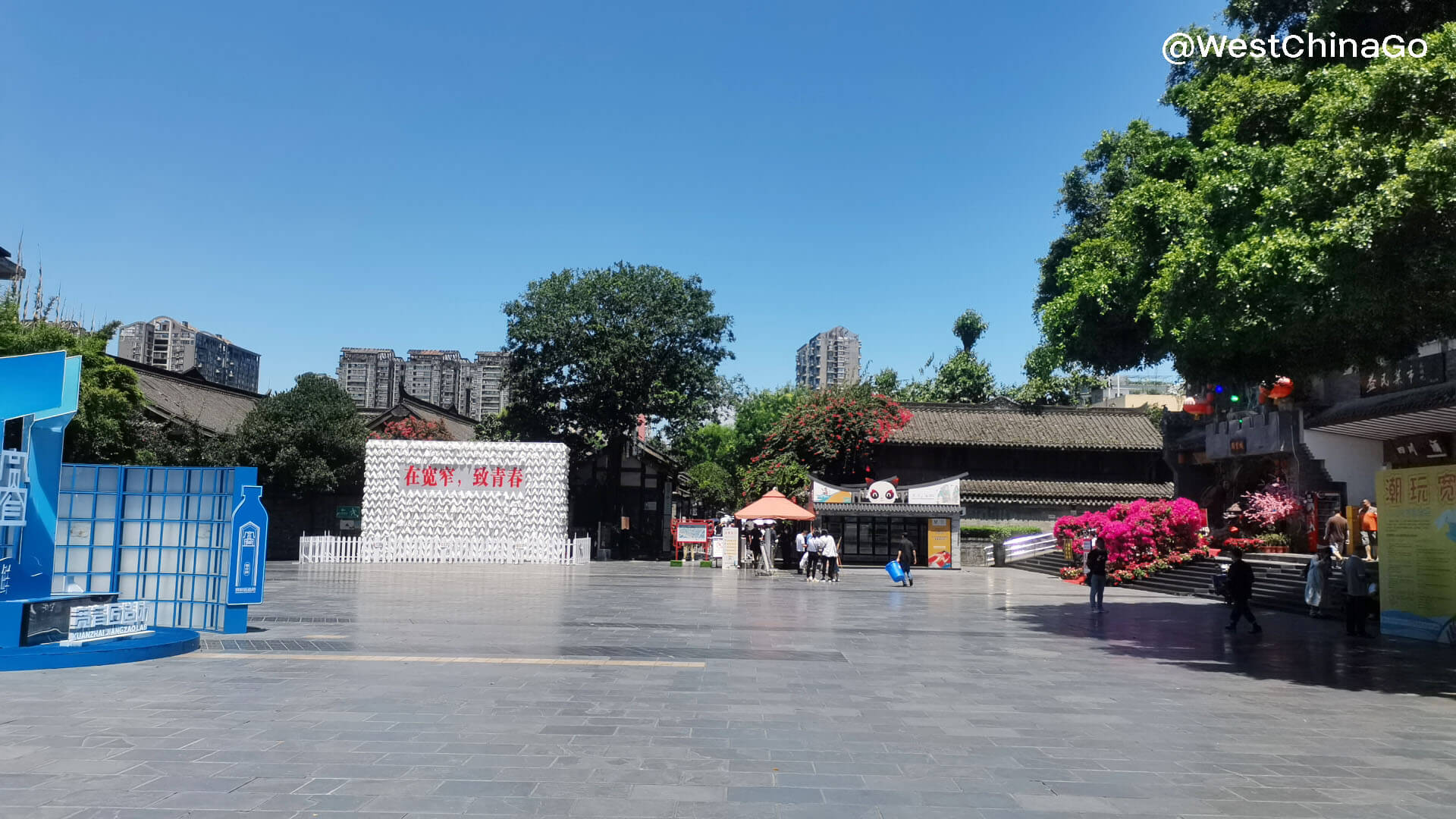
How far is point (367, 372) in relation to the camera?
269ft

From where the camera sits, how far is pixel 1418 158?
859 cm

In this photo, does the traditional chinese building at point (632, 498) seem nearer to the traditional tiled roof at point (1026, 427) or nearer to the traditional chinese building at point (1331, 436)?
the traditional tiled roof at point (1026, 427)

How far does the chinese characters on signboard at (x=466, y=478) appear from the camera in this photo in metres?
34.4

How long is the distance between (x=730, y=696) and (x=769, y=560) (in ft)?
66.0

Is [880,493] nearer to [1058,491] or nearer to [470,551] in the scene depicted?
[1058,491]

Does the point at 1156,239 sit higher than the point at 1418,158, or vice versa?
the point at 1156,239

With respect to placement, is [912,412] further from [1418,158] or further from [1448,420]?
[1418,158]

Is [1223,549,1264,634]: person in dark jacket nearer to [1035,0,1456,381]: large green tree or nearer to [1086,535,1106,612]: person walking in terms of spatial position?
[1086,535,1106,612]: person walking

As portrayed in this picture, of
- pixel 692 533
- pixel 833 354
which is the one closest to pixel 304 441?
pixel 692 533

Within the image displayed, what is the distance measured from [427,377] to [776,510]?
58515mm

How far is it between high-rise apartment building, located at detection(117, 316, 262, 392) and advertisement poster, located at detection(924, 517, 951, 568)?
4260 cm

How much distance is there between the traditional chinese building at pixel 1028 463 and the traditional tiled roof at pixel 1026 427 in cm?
4

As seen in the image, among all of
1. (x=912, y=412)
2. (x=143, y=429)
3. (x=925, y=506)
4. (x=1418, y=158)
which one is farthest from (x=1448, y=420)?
(x=143, y=429)

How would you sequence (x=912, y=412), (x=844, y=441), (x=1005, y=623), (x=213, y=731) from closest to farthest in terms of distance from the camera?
1. (x=213, y=731)
2. (x=1005, y=623)
3. (x=844, y=441)
4. (x=912, y=412)
